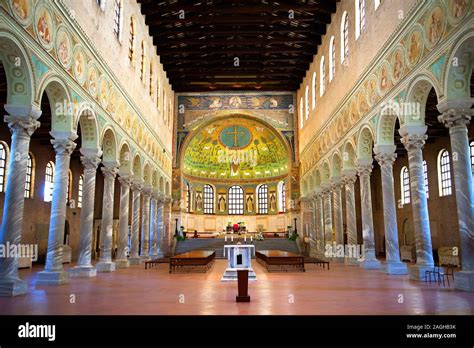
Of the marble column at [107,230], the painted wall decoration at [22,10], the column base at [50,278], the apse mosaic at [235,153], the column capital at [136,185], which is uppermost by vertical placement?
the apse mosaic at [235,153]

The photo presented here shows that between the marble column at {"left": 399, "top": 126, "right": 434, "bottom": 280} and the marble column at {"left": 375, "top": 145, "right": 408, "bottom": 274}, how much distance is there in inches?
90.2

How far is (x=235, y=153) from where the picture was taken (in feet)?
151

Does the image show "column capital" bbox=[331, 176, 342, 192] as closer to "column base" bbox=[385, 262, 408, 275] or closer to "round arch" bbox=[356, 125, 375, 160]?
"round arch" bbox=[356, 125, 375, 160]

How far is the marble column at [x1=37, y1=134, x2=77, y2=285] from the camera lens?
1358cm

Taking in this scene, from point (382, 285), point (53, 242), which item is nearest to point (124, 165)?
point (53, 242)

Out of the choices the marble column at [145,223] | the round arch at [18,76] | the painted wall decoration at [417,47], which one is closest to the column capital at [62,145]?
the round arch at [18,76]

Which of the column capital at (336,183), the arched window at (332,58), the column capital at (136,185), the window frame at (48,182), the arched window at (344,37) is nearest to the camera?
the arched window at (344,37)

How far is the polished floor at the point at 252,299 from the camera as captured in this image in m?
8.16

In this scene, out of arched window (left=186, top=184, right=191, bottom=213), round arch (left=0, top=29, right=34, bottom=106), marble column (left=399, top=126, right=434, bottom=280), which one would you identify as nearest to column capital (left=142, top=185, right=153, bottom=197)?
arched window (left=186, top=184, right=191, bottom=213)

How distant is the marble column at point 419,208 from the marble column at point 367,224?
4914 millimetres

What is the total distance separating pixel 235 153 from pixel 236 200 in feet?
19.5

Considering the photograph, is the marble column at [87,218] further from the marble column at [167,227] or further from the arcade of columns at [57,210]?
the marble column at [167,227]
